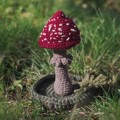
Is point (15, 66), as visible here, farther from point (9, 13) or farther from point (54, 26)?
point (9, 13)

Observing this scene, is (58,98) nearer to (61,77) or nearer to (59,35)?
(61,77)

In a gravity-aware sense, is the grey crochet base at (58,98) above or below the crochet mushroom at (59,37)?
below

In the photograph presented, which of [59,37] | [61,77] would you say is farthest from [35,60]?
[59,37]

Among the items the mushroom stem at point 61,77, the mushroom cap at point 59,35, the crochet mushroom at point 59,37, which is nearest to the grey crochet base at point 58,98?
the mushroom stem at point 61,77

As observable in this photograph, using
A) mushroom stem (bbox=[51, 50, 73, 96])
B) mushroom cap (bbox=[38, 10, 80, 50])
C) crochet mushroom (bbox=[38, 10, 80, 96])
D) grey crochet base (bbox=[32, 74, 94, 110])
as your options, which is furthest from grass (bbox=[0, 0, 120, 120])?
mushroom cap (bbox=[38, 10, 80, 50])

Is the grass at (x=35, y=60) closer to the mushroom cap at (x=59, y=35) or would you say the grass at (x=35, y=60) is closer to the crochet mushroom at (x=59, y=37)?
the crochet mushroom at (x=59, y=37)

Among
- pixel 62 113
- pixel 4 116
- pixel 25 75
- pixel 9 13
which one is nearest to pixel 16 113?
pixel 4 116
